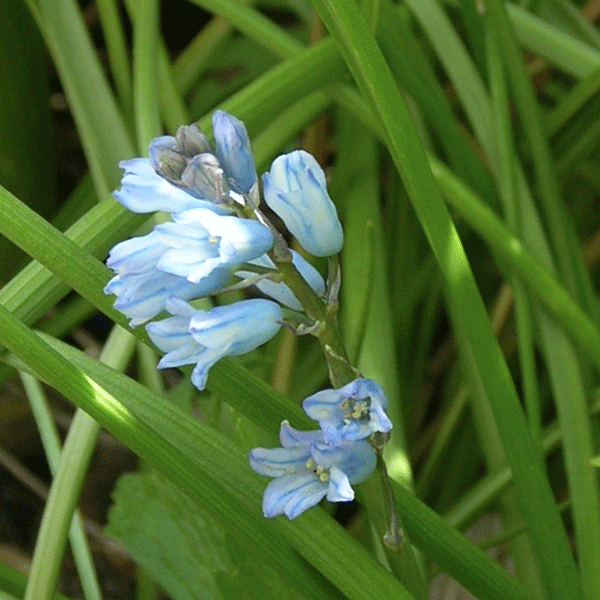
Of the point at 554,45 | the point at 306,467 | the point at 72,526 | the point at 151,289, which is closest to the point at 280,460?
the point at 306,467

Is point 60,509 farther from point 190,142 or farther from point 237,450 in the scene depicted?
point 190,142

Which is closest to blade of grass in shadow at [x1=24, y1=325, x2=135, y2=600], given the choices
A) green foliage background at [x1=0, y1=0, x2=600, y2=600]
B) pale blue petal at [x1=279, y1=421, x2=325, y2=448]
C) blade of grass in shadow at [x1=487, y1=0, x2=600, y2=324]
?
green foliage background at [x1=0, y1=0, x2=600, y2=600]

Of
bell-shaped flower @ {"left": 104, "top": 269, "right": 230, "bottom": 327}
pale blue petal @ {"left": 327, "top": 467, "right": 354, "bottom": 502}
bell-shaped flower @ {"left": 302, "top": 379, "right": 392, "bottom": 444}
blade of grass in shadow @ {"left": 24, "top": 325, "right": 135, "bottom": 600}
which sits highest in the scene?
bell-shaped flower @ {"left": 104, "top": 269, "right": 230, "bottom": 327}

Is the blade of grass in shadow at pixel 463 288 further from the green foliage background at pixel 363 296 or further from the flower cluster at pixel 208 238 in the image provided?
the flower cluster at pixel 208 238

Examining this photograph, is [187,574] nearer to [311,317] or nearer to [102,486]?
[311,317]

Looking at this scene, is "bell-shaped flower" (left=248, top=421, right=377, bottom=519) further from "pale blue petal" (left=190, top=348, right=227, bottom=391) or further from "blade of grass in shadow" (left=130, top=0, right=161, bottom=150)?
"blade of grass in shadow" (left=130, top=0, right=161, bottom=150)

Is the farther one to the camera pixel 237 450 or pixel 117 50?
pixel 117 50

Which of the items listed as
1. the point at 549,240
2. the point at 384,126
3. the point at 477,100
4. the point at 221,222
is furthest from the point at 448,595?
the point at 221,222
